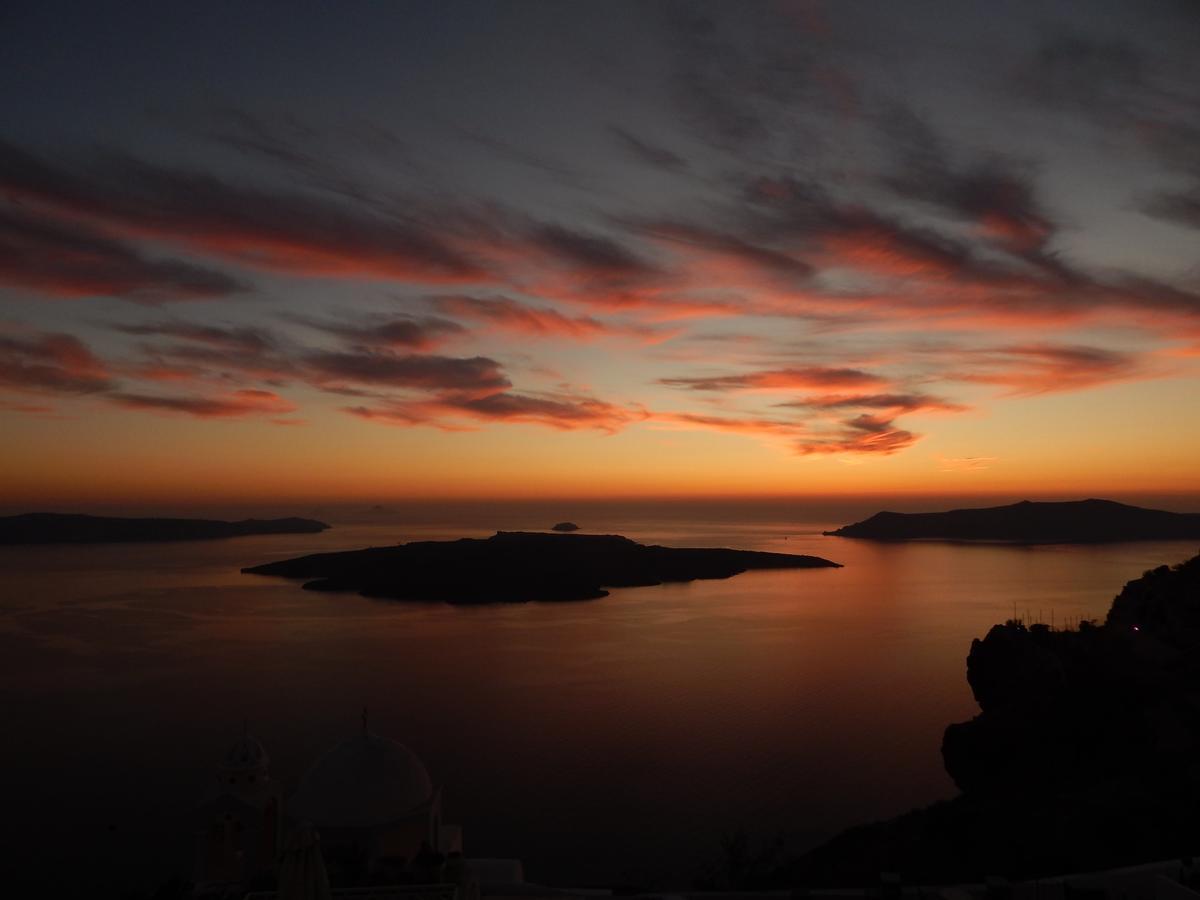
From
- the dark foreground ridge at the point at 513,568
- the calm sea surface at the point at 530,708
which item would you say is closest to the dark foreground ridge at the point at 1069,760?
the calm sea surface at the point at 530,708

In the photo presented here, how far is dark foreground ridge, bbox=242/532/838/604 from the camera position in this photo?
8325 centimetres

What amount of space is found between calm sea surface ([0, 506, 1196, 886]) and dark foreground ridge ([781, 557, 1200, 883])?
2746 millimetres

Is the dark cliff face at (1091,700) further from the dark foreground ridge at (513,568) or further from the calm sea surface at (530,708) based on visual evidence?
the dark foreground ridge at (513,568)

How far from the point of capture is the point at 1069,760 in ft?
91.7

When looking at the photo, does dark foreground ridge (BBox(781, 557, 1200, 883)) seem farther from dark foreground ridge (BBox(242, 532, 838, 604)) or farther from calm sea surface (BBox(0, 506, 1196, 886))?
dark foreground ridge (BBox(242, 532, 838, 604))

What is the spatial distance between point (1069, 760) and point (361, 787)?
24.0m

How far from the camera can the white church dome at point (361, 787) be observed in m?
13.2

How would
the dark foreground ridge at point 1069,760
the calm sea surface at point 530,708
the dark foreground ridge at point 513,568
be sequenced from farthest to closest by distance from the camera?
the dark foreground ridge at point 513,568, the calm sea surface at point 530,708, the dark foreground ridge at point 1069,760

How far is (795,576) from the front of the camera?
323 ft

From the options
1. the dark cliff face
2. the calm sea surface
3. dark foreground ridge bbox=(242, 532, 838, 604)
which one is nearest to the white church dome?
the calm sea surface

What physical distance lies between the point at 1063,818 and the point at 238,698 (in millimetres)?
32511

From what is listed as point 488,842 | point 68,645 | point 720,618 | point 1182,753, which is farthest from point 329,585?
point 1182,753

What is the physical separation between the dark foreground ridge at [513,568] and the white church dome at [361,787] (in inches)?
2573

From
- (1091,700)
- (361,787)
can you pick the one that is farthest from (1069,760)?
(361,787)
